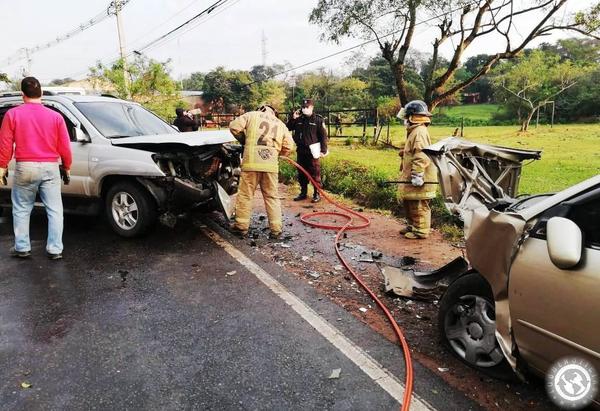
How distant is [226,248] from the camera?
209 inches

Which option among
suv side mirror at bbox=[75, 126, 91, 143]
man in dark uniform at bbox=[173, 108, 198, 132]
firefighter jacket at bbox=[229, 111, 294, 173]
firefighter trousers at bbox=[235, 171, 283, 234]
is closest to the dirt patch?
firefighter trousers at bbox=[235, 171, 283, 234]

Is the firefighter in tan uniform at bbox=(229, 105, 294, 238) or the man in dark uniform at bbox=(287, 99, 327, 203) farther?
the man in dark uniform at bbox=(287, 99, 327, 203)

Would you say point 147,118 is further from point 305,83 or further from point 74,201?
point 305,83

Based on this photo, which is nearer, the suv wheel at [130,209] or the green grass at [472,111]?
the suv wheel at [130,209]

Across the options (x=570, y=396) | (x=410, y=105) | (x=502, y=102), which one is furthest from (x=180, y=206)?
(x=502, y=102)

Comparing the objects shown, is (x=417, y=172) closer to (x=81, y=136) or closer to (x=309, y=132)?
(x=309, y=132)

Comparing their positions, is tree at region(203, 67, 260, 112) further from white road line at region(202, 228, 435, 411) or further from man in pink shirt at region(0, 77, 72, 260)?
white road line at region(202, 228, 435, 411)

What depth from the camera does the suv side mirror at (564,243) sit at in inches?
76.9

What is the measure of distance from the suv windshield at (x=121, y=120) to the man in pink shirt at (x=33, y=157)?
0.79m

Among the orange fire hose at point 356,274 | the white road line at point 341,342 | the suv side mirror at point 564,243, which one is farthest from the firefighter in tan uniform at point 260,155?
the suv side mirror at point 564,243

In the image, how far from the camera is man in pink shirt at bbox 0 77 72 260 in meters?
4.49

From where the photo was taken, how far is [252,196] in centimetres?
567

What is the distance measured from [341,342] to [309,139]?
212 inches

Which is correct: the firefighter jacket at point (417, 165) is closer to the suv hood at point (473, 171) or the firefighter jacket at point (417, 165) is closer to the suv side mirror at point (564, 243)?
the suv hood at point (473, 171)
